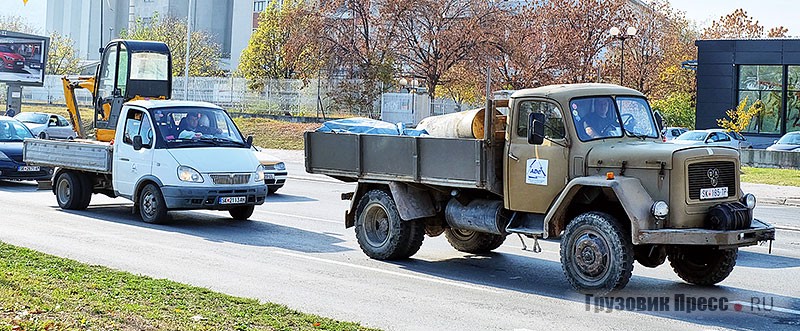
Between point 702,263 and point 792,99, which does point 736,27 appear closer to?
point 792,99

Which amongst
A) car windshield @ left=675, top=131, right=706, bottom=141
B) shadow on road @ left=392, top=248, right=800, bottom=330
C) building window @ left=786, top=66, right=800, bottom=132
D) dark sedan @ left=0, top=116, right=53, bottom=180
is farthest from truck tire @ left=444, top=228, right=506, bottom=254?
building window @ left=786, top=66, right=800, bottom=132

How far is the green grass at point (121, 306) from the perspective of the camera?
7914 millimetres

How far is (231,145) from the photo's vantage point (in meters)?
17.1

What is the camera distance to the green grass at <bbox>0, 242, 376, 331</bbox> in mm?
7914

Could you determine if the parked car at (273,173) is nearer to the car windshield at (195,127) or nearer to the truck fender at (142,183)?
the car windshield at (195,127)

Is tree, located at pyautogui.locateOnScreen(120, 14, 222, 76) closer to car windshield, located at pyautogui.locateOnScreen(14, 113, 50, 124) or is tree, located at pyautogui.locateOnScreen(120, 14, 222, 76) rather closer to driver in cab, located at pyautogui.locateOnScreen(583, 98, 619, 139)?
car windshield, located at pyautogui.locateOnScreen(14, 113, 50, 124)

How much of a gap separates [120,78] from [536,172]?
17.4 m

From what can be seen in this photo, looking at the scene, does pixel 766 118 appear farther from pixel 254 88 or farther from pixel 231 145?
pixel 231 145

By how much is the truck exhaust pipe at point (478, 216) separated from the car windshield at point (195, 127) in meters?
5.74

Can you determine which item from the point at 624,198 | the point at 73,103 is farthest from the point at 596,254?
the point at 73,103

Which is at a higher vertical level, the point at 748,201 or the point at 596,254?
the point at 748,201

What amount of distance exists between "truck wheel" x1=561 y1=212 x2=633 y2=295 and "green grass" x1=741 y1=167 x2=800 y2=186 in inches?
835

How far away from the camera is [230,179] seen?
16297mm

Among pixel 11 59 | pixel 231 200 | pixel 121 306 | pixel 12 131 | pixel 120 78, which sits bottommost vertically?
pixel 121 306
